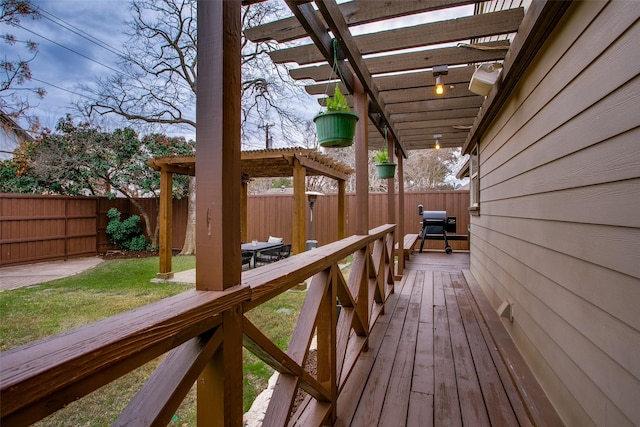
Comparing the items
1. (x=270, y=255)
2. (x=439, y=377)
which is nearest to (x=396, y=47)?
(x=439, y=377)

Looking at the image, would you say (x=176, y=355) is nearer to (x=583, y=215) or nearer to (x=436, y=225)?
(x=583, y=215)

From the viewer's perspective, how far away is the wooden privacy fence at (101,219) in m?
7.38

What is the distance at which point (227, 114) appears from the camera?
0.86m

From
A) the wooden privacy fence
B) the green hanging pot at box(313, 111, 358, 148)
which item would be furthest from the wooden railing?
the wooden privacy fence

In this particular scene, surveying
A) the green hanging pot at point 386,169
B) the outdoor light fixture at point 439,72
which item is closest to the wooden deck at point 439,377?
the green hanging pot at point 386,169

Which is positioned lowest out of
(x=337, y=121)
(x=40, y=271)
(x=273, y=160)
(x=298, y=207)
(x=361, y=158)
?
(x=40, y=271)

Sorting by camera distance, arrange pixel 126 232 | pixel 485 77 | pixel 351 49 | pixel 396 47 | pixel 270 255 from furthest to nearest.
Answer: pixel 126 232
pixel 270 255
pixel 485 77
pixel 396 47
pixel 351 49

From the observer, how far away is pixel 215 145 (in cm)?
86

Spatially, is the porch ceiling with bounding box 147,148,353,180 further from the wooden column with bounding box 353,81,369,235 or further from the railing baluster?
the railing baluster

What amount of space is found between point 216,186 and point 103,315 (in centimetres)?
417

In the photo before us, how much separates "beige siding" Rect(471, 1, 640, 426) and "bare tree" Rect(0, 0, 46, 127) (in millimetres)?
9228

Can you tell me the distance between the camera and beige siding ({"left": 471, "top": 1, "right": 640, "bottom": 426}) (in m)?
1.08

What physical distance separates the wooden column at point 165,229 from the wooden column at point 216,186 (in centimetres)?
573

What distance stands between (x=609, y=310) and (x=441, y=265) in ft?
15.9
